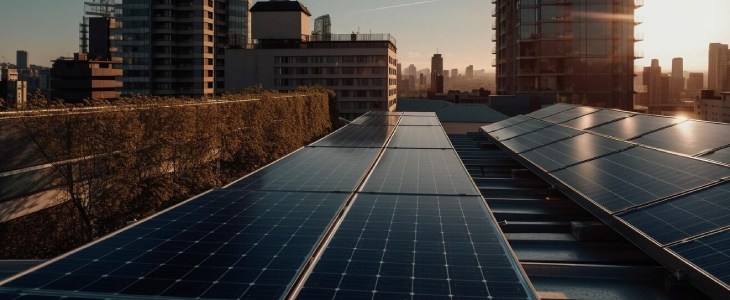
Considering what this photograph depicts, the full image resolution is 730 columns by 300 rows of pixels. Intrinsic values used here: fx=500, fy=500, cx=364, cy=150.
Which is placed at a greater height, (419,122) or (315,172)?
(419,122)

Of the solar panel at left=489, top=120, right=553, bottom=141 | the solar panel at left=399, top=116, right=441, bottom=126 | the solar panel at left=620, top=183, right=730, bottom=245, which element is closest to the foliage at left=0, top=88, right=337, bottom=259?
the solar panel at left=399, top=116, right=441, bottom=126

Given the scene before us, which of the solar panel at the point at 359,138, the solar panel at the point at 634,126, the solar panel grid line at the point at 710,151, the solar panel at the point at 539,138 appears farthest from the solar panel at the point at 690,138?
the solar panel at the point at 359,138

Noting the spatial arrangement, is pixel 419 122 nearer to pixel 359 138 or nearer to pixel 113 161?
pixel 359 138

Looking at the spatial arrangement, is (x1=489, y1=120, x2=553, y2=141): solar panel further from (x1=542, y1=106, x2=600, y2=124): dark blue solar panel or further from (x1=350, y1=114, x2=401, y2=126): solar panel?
(x1=350, y1=114, x2=401, y2=126): solar panel

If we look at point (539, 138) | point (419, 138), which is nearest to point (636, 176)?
point (539, 138)

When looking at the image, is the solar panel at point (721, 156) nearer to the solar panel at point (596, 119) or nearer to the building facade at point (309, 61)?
the solar panel at point (596, 119)
